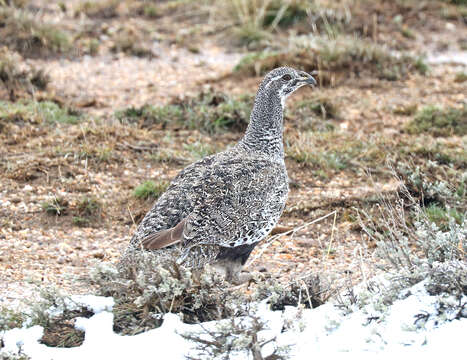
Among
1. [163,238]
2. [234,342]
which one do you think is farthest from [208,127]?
[234,342]

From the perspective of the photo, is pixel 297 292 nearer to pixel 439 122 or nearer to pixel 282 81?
pixel 282 81

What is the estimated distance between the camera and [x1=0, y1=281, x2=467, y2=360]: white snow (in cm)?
399

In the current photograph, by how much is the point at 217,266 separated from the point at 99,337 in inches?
49.7

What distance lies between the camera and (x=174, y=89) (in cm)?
1029

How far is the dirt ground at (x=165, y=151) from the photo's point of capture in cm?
609

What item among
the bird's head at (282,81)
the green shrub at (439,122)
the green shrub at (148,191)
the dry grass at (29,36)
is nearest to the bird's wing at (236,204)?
the bird's head at (282,81)

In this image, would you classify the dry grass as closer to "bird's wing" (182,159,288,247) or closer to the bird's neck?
the bird's neck

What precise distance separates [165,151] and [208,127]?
0.91 metres

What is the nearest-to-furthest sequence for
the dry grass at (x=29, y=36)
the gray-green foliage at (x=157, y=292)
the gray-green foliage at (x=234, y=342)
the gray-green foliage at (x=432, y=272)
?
1. the gray-green foliage at (x=234, y=342)
2. the gray-green foliage at (x=432, y=272)
3. the gray-green foliage at (x=157, y=292)
4. the dry grass at (x=29, y=36)

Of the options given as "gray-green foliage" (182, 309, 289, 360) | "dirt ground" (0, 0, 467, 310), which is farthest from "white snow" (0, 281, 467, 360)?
"dirt ground" (0, 0, 467, 310)

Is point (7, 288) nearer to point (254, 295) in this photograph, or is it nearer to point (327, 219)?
point (254, 295)

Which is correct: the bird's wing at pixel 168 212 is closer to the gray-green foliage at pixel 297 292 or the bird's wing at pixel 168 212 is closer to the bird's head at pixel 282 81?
the gray-green foliage at pixel 297 292

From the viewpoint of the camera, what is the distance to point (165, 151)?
7.81 m

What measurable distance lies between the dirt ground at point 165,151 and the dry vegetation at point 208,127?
0.07ft
